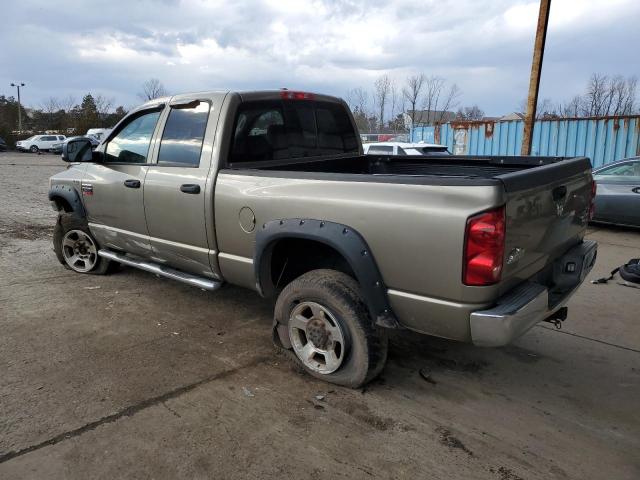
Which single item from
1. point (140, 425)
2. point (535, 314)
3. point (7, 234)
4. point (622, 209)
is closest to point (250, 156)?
point (140, 425)

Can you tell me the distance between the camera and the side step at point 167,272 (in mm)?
4328

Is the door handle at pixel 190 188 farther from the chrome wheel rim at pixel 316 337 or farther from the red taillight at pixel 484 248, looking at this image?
the red taillight at pixel 484 248

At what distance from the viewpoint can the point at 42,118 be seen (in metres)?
61.2

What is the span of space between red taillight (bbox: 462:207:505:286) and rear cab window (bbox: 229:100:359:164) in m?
2.14

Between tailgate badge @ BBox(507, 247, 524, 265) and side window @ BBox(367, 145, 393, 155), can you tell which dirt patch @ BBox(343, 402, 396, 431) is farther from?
side window @ BBox(367, 145, 393, 155)

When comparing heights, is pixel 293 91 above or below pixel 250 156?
above

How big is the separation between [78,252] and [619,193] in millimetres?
8821

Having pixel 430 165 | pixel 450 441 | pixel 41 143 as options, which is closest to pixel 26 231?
pixel 430 165

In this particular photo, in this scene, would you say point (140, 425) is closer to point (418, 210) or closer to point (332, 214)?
point (332, 214)

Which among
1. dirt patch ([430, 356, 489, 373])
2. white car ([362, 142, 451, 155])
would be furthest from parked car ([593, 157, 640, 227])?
dirt patch ([430, 356, 489, 373])

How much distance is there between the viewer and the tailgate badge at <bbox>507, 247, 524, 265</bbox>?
2.84m

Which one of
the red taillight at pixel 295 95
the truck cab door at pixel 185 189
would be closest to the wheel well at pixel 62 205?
the truck cab door at pixel 185 189

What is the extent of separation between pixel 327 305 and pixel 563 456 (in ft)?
5.18

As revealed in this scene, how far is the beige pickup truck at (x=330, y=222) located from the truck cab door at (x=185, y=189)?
0.01 metres
